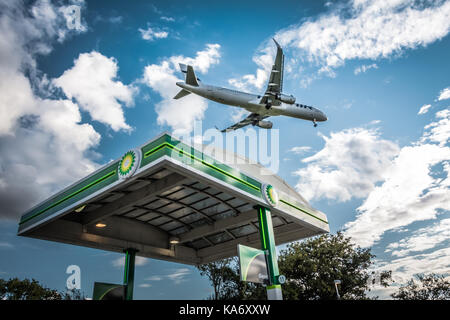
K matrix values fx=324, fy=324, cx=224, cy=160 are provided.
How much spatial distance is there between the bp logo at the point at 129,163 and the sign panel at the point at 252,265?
18.3 feet

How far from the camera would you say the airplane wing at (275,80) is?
26297 mm

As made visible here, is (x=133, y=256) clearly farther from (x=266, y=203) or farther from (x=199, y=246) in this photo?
(x=266, y=203)

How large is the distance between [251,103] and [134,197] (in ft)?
48.6

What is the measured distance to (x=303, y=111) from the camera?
96.8 ft

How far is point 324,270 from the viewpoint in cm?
3145

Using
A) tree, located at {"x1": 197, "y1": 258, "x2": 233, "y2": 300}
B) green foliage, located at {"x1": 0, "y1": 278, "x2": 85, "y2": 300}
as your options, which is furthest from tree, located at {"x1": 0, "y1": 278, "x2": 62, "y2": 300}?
tree, located at {"x1": 197, "y1": 258, "x2": 233, "y2": 300}

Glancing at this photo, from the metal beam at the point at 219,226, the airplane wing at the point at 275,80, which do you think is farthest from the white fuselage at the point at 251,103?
the metal beam at the point at 219,226

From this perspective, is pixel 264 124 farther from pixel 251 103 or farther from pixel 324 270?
pixel 324 270

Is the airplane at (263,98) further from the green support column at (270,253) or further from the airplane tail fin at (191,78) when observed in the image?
the green support column at (270,253)

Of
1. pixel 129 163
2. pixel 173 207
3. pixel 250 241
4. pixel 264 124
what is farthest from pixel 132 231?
pixel 264 124

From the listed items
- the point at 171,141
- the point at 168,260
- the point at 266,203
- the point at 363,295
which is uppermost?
the point at 171,141

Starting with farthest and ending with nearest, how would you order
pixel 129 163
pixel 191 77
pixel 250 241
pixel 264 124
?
pixel 264 124 → pixel 191 77 → pixel 250 241 → pixel 129 163
